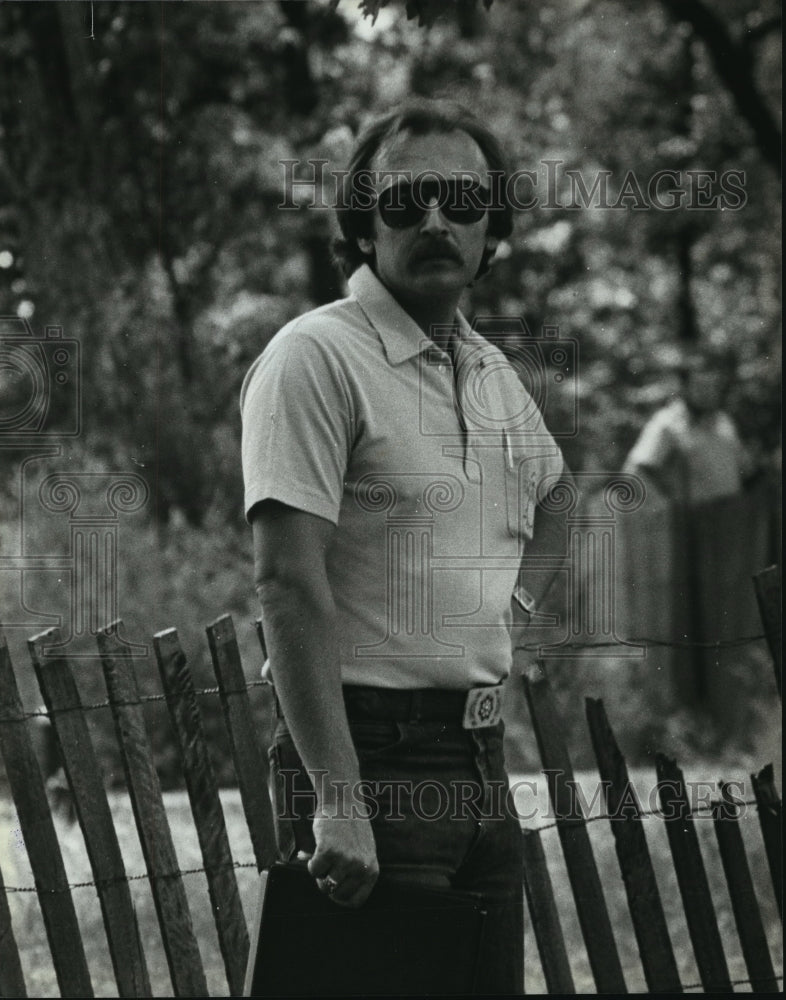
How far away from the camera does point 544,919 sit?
9.95 feet

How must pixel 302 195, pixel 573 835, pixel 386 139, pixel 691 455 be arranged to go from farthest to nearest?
pixel 691 455 → pixel 302 195 → pixel 573 835 → pixel 386 139

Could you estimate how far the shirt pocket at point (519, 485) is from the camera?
2.34 m

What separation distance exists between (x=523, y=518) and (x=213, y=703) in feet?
9.05

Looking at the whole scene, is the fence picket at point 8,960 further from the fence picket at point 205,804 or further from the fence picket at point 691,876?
the fence picket at point 691,876

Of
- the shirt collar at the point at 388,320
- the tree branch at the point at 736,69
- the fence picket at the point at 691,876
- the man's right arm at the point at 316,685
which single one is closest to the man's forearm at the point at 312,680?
the man's right arm at the point at 316,685

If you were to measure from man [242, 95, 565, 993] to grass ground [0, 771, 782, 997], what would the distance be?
3.34 feet

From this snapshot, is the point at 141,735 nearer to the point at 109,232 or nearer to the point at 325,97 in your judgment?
the point at 109,232

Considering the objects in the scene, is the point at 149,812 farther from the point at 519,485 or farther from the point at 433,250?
the point at 433,250

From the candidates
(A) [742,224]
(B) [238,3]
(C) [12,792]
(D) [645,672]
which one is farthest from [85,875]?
(A) [742,224]

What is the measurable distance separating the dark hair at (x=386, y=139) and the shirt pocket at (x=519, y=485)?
0.28 metres

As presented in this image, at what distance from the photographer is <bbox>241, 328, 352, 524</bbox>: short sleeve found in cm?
207

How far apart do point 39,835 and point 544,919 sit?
3.17 ft

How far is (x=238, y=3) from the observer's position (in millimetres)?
6465

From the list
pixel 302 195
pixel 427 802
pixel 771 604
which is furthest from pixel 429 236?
pixel 302 195
